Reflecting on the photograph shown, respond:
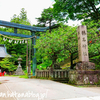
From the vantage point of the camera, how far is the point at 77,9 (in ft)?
49.2

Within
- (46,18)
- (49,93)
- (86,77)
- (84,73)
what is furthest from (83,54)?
(46,18)

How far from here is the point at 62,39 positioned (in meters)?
8.77

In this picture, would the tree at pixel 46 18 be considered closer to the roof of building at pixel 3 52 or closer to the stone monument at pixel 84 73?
the roof of building at pixel 3 52

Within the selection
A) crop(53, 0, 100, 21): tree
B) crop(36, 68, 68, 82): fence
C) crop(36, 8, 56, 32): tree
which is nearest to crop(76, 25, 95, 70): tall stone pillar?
crop(36, 68, 68, 82): fence

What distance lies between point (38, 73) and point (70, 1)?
9126mm

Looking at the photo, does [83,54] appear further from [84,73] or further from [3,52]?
[3,52]

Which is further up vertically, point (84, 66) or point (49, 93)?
point (84, 66)

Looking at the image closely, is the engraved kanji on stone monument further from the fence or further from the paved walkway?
the fence

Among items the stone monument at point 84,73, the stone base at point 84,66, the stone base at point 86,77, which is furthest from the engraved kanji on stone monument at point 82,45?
the stone base at point 86,77

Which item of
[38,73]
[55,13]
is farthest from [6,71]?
[55,13]

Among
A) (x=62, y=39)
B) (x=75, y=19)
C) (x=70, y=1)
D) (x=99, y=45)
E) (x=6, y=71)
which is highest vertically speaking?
(x=70, y=1)

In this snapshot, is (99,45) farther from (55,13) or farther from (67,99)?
(55,13)

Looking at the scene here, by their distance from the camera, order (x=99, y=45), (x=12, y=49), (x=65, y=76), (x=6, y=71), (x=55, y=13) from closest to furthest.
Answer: (x=99, y=45), (x=65, y=76), (x=55, y=13), (x=6, y=71), (x=12, y=49)

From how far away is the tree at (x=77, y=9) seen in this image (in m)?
14.0
